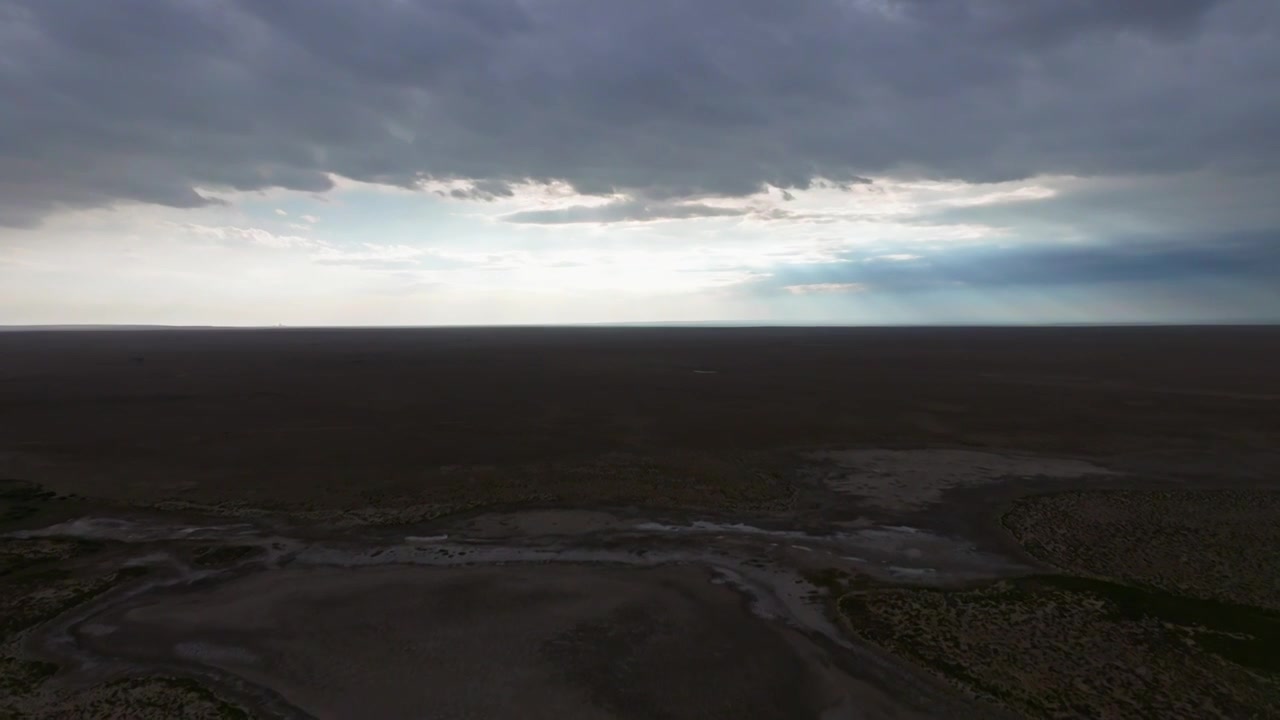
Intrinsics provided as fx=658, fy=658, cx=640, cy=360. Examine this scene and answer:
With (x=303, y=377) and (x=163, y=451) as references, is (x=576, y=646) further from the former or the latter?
(x=303, y=377)

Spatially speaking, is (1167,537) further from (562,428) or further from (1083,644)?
(562,428)

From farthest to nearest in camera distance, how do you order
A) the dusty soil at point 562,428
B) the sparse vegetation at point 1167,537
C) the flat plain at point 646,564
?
the dusty soil at point 562,428 → the sparse vegetation at point 1167,537 → the flat plain at point 646,564

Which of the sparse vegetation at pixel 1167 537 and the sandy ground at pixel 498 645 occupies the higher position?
the sparse vegetation at pixel 1167 537

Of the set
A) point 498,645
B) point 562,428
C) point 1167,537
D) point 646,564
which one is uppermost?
point 562,428

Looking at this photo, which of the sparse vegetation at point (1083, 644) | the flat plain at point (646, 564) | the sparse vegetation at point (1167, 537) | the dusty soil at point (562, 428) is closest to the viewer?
the sparse vegetation at point (1083, 644)

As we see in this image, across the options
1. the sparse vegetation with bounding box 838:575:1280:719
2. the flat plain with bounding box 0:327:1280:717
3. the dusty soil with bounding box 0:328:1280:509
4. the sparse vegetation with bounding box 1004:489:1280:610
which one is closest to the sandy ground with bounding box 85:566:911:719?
the flat plain with bounding box 0:327:1280:717

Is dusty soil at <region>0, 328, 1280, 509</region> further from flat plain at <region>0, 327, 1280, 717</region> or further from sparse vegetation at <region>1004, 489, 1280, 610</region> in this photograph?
sparse vegetation at <region>1004, 489, 1280, 610</region>

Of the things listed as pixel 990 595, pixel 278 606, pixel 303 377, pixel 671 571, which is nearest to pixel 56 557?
pixel 278 606

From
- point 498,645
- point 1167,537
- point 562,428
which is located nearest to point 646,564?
point 498,645

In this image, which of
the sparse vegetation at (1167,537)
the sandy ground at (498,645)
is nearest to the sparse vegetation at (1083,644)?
the sparse vegetation at (1167,537)

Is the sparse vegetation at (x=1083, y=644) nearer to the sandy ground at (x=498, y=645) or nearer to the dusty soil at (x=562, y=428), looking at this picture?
the sandy ground at (x=498, y=645)
